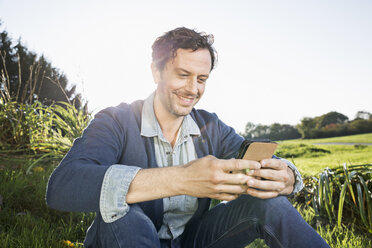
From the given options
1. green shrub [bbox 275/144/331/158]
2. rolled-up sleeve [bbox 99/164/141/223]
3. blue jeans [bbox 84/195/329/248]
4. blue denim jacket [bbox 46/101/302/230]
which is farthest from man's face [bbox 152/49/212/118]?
green shrub [bbox 275/144/331/158]

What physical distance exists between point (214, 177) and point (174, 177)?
15 cm

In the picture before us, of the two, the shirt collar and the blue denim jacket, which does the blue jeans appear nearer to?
the blue denim jacket

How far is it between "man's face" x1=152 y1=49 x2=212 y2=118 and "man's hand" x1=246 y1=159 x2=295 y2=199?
0.71 metres

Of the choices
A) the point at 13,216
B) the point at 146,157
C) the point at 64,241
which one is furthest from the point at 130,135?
the point at 13,216

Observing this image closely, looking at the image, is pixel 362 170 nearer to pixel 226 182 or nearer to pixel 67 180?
pixel 226 182

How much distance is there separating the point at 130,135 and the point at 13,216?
1.34 m

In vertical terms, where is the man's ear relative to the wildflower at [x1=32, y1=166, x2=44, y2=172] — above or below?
above

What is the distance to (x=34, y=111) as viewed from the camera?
3.55m

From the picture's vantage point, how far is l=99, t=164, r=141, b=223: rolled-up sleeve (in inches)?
38.9

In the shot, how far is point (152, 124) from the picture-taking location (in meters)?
1.59

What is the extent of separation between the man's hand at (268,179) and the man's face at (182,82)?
28.1 inches

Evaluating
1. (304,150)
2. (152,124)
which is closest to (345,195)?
(152,124)

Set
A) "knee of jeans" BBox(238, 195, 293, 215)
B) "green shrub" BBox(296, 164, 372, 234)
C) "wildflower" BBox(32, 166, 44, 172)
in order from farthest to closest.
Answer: "wildflower" BBox(32, 166, 44, 172), "green shrub" BBox(296, 164, 372, 234), "knee of jeans" BBox(238, 195, 293, 215)

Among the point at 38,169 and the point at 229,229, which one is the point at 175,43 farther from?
the point at 38,169
